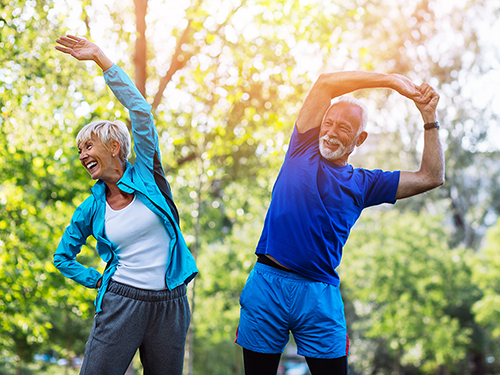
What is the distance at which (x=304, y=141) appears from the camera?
7.73ft

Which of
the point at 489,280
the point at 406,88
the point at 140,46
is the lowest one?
the point at 489,280

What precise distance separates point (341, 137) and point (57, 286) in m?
7.42

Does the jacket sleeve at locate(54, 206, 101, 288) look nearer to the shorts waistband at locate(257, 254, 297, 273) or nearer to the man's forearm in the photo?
the shorts waistband at locate(257, 254, 297, 273)

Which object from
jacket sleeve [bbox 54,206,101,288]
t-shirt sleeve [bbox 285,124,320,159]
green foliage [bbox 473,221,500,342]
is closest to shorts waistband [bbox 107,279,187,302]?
jacket sleeve [bbox 54,206,101,288]

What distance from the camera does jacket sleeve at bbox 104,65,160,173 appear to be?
7.49 ft

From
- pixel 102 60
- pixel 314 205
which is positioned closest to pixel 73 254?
pixel 102 60

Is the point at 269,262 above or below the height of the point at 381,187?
below

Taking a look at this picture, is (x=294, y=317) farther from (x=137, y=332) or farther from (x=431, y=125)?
(x=431, y=125)

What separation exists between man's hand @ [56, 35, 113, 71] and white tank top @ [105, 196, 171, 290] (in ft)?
2.32

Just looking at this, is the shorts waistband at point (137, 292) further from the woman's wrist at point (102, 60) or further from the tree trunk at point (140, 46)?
the tree trunk at point (140, 46)

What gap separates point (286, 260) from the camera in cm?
223

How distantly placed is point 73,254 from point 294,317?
3.60 ft

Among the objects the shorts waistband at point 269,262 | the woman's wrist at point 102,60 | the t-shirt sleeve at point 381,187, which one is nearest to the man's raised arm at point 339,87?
the t-shirt sleeve at point 381,187

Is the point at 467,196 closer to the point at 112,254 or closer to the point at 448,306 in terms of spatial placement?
the point at 448,306
